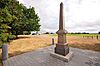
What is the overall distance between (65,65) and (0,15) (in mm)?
12042

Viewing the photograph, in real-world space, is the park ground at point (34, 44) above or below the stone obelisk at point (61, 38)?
below

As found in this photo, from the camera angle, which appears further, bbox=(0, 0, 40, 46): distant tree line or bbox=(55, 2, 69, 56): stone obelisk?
bbox=(0, 0, 40, 46): distant tree line

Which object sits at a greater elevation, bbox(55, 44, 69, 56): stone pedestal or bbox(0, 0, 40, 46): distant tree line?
bbox(0, 0, 40, 46): distant tree line

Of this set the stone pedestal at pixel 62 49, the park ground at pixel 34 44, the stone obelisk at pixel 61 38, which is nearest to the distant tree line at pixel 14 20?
the park ground at pixel 34 44

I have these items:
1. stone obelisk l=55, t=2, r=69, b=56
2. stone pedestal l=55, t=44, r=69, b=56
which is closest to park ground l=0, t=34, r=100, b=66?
stone pedestal l=55, t=44, r=69, b=56

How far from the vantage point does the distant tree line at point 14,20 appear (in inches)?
629

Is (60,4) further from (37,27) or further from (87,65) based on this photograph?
(37,27)

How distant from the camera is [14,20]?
73.6 feet

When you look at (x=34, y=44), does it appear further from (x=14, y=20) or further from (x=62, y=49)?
(x=62, y=49)

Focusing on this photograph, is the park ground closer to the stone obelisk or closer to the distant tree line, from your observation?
the distant tree line

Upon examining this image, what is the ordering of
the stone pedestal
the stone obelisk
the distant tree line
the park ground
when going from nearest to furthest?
the stone pedestal
the stone obelisk
the park ground
the distant tree line

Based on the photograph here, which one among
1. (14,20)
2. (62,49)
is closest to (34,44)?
(14,20)

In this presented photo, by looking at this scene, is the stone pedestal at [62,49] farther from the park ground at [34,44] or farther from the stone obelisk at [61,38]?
the park ground at [34,44]

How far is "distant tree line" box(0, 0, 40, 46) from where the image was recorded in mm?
15982
